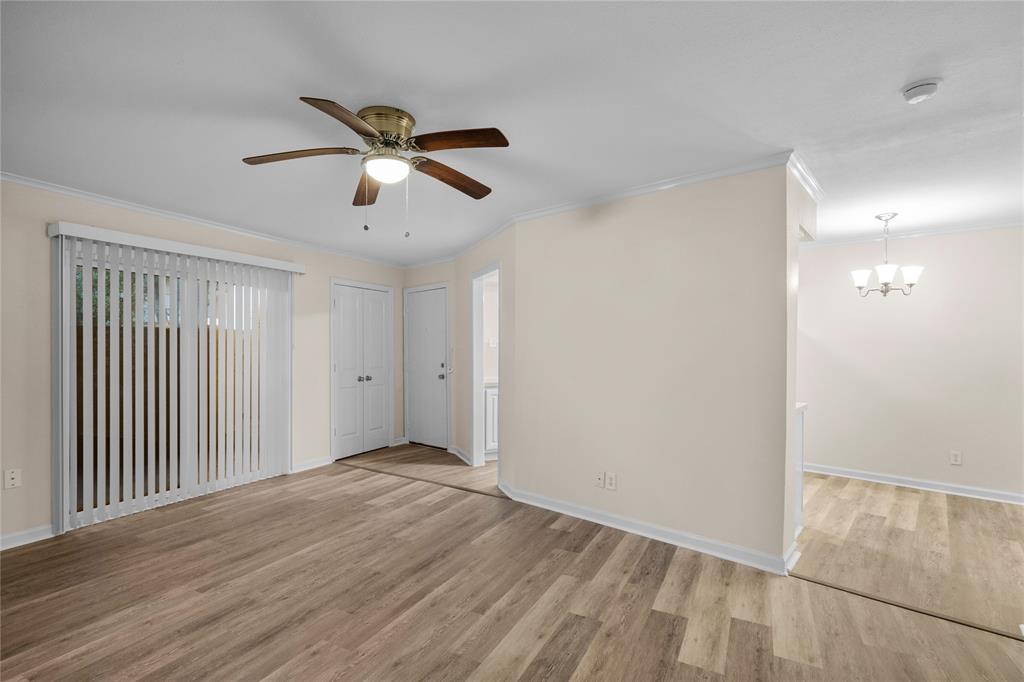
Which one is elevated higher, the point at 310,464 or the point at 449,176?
the point at 449,176

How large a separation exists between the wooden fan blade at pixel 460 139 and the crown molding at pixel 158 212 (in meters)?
2.90

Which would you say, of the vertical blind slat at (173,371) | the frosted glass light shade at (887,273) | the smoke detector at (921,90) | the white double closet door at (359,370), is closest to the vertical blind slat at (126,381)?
the vertical blind slat at (173,371)

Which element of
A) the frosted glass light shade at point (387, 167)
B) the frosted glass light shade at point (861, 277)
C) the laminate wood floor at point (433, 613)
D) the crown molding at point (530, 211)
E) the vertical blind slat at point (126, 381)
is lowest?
the laminate wood floor at point (433, 613)

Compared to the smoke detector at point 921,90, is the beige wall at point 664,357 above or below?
below

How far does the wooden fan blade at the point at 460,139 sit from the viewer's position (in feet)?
6.20

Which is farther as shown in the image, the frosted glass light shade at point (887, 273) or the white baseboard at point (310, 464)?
the white baseboard at point (310, 464)

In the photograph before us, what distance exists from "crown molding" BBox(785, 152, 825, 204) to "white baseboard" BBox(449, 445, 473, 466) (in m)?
3.89

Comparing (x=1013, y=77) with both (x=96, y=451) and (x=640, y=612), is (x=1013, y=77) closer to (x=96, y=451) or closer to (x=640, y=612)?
→ (x=640, y=612)

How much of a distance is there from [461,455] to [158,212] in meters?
3.68

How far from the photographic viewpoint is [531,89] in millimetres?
1998

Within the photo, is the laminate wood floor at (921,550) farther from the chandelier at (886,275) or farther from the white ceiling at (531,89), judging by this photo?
the white ceiling at (531,89)

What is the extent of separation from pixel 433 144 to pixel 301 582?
2444 millimetres

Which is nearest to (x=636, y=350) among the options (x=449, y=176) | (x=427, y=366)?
(x=449, y=176)

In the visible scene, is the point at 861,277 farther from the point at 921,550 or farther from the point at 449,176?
the point at 449,176
